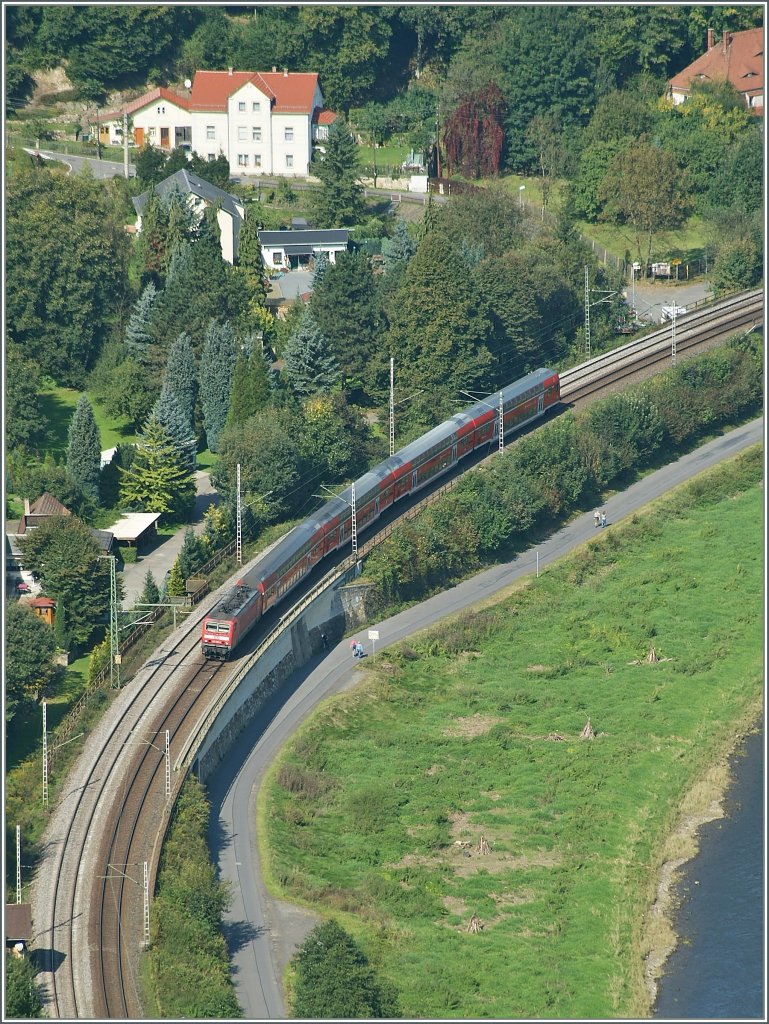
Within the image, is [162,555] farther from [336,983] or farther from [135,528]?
[336,983]

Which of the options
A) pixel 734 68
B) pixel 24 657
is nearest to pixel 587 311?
pixel 734 68

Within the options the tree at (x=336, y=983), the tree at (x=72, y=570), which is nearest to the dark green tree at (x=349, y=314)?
the tree at (x=72, y=570)

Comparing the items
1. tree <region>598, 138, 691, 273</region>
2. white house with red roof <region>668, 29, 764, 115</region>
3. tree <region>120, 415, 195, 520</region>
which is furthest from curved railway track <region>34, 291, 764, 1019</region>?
white house with red roof <region>668, 29, 764, 115</region>

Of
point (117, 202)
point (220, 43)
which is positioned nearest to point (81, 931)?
point (117, 202)

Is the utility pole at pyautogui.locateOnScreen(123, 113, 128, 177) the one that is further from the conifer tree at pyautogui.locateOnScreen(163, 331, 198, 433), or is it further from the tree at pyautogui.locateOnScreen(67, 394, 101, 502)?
the tree at pyautogui.locateOnScreen(67, 394, 101, 502)

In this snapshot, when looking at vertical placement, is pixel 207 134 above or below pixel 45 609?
above

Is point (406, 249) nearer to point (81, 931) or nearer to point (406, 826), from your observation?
point (406, 826)

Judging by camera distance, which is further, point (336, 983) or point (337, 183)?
point (337, 183)

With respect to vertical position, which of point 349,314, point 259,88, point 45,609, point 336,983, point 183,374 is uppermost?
point 259,88
